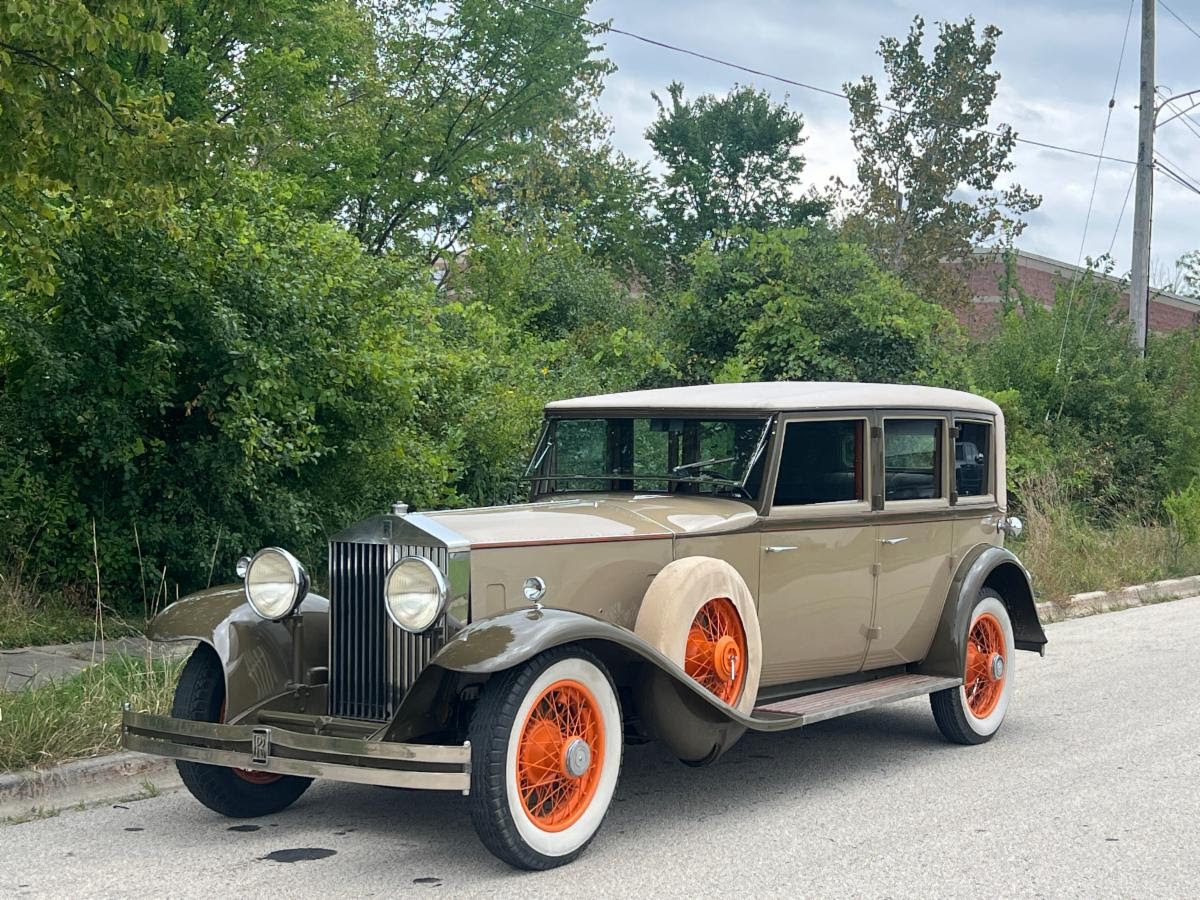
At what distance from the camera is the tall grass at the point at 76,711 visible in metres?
5.97

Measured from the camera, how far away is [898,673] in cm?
700

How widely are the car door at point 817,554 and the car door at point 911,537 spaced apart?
12 centimetres

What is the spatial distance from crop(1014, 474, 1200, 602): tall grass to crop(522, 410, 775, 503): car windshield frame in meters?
7.05

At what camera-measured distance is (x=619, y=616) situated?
18.5 ft

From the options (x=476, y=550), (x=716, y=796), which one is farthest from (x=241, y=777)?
(x=716, y=796)

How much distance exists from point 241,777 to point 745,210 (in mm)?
34682

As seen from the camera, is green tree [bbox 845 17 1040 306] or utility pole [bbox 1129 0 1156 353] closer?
utility pole [bbox 1129 0 1156 353]

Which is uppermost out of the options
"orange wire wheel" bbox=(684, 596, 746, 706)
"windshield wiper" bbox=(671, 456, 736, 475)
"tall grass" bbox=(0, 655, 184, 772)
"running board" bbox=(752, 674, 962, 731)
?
"windshield wiper" bbox=(671, 456, 736, 475)

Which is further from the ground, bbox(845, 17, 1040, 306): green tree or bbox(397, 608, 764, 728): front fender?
bbox(845, 17, 1040, 306): green tree

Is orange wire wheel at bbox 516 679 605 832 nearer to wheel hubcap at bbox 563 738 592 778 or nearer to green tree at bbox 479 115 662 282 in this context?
wheel hubcap at bbox 563 738 592 778

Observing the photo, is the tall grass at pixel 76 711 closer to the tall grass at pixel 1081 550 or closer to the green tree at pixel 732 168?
the tall grass at pixel 1081 550

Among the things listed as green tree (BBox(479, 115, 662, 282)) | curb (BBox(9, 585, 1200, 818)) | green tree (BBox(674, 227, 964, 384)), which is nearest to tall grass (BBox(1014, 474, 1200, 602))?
green tree (BBox(674, 227, 964, 384))

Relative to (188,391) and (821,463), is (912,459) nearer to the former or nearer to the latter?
(821,463)

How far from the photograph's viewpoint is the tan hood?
5414 millimetres
